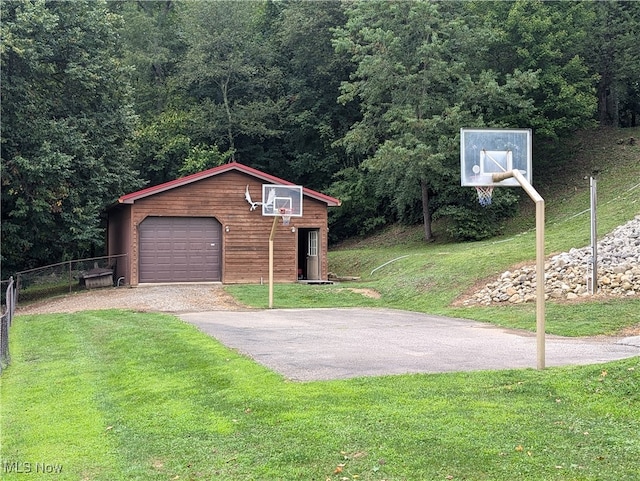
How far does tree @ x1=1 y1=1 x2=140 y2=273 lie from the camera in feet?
83.1

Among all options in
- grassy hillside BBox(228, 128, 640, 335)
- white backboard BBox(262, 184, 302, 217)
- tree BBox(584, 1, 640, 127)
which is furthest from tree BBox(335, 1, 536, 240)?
white backboard BBox(262, 184, 302, 217)

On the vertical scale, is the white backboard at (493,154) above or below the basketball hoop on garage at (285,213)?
above

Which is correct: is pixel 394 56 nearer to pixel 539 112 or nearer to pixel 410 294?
pixel 539 112

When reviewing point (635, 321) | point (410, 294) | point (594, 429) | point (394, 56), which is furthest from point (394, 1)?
point (594, 429)

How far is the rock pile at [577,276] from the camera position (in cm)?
1642

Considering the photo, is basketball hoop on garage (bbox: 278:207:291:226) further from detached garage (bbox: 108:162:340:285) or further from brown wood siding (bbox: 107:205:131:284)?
brown wood siding (bbox: 107:205:131:284)

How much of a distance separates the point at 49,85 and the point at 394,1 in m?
16.2

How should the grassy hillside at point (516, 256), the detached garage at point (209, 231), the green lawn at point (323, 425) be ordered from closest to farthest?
1. the green lawn at point (323, 425)
2. the grassy hillside at point (516, 256)
3. the detached garage at point (209, 231)

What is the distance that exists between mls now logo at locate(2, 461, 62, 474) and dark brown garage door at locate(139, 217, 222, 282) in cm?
1883

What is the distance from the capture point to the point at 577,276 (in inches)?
679

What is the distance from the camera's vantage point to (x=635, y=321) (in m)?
13.9

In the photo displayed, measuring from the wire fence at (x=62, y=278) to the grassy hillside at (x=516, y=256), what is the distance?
18.6 feet

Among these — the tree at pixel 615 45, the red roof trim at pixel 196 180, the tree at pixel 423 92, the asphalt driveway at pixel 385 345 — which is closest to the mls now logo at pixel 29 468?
the asphalt driveway at pixel 385 345
